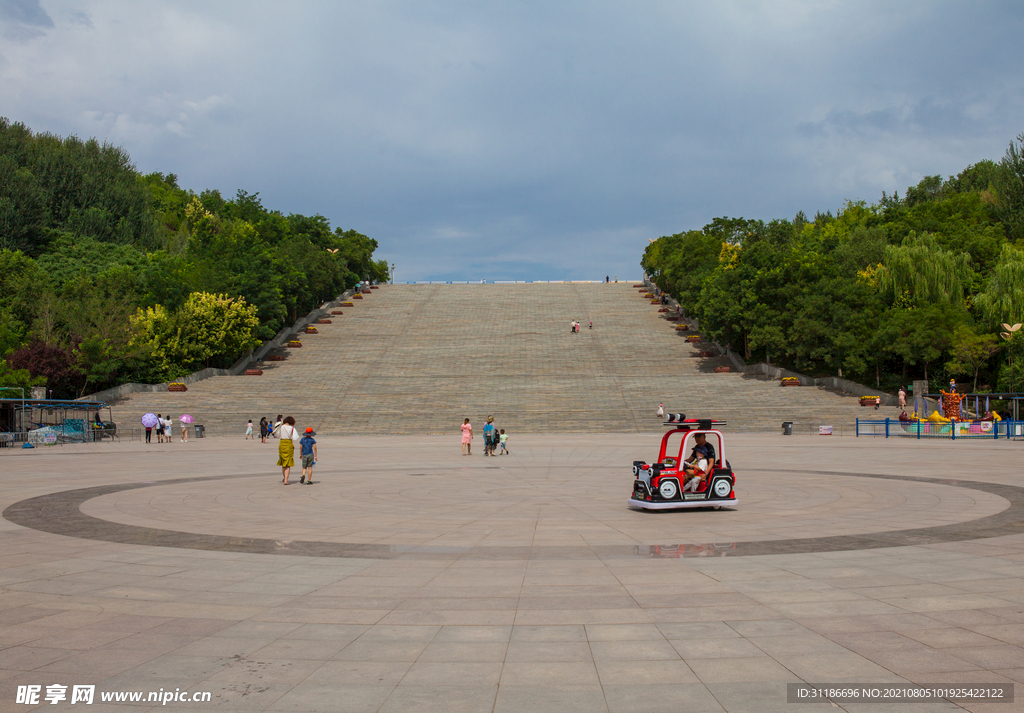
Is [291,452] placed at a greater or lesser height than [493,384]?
lesser

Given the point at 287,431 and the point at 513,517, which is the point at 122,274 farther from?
the point at 513,517

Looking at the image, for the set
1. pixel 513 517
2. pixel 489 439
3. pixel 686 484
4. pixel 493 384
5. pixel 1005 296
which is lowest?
pixel 513 517

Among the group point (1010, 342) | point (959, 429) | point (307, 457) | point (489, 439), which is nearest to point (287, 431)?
point (307, 457)

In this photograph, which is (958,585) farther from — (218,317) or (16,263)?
(16,263)

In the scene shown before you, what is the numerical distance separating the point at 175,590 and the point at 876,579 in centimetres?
770

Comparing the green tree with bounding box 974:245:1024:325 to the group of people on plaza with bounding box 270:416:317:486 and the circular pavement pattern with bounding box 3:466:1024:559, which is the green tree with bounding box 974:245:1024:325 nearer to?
the circular pavement pattern with bounding box 3:466:1024:559

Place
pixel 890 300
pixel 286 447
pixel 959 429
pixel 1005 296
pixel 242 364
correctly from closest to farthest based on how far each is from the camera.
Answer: pixel 286 447
pixel 959 429
pixel 1005 296
pixel 890 300
pixel 242 364

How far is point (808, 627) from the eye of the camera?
6.46 metres

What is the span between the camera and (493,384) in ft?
168

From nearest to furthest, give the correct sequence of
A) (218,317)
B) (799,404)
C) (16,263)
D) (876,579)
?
(876,579) → (799,404) → (218,317) → (16,263)

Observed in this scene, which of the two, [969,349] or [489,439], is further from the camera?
[969,349]

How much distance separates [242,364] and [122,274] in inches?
606

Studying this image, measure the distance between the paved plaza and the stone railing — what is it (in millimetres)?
34957

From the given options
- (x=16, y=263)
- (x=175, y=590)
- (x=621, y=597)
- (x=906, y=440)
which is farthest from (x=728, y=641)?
(x=16, y=263)
